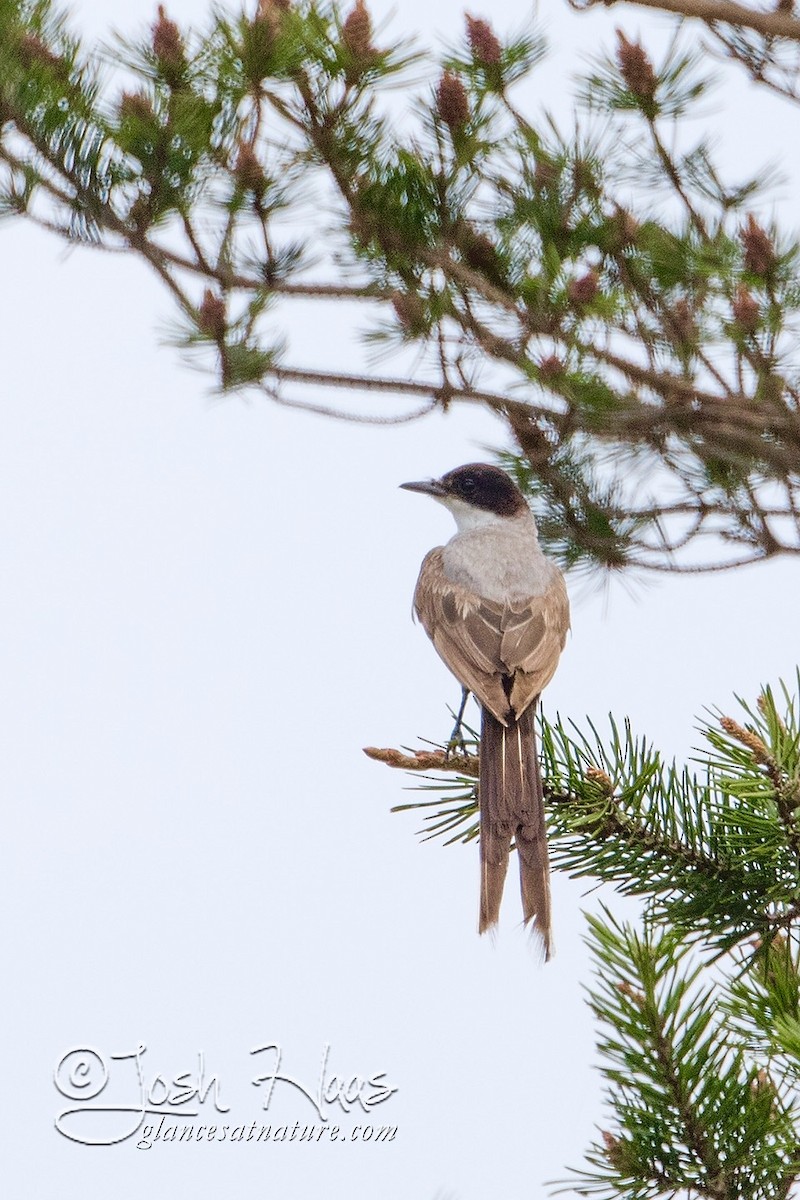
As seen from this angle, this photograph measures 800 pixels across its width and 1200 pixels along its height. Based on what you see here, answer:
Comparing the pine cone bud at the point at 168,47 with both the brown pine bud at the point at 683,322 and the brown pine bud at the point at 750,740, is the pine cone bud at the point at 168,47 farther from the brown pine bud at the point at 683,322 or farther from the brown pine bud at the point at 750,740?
the brown pine bud at the point at 750,740

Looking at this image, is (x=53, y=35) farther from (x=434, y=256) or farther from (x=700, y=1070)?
(x=700, y=1070)

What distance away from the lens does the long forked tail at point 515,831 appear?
3.52 m

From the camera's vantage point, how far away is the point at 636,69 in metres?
4.64

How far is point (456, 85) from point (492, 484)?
6.55 feet

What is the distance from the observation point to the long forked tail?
3.52 metres

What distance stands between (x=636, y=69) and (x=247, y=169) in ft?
4.80

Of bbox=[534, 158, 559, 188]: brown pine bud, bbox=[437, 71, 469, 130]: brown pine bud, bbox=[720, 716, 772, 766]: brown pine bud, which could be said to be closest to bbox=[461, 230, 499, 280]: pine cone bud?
bbox=[534, 158, 559, 188]: brown pine bud

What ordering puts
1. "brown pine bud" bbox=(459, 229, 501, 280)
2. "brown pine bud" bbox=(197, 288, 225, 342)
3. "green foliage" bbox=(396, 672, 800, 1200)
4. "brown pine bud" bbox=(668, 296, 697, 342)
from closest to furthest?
"green foliage" bbox=(396, 672, 800, 1200) → "brown pine bud" bbox=(197, 288, 225, 342) → "brown pine bud" bbox=(668, 296, 697, 342) → "brown pine bud" bbox=(459, 229, 501, 280)

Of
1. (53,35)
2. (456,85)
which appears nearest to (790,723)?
(456,85)

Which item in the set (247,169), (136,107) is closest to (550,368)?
(247,169)

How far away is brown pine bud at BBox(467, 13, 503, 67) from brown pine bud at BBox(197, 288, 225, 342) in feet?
4.35

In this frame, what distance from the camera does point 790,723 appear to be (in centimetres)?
309

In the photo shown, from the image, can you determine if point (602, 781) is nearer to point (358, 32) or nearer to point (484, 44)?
point (358, 32)

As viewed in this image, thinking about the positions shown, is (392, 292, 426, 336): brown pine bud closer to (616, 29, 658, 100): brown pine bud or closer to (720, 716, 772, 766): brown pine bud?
(616, 29, 658, 100): brown pine bud
